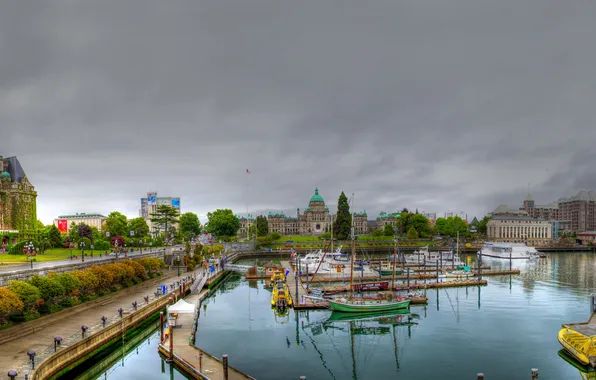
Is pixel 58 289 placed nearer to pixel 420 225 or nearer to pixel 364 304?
pixel 364 304

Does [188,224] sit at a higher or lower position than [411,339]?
higher

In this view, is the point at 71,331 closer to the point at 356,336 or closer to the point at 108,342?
the point at 108,342

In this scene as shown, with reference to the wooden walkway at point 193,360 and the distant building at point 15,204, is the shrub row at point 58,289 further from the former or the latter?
the distant building at point 15,204

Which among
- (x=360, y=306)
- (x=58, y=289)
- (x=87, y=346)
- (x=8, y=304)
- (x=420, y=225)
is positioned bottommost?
(x=360, y=306)

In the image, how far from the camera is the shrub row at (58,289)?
3097 cm

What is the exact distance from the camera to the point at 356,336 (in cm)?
4241

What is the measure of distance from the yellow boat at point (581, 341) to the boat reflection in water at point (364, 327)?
13.0 meters

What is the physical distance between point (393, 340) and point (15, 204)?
81560mm

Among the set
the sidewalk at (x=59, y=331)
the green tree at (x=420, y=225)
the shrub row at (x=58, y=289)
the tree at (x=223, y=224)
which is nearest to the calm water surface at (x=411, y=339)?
the sidewalk at (x=59, y=331)

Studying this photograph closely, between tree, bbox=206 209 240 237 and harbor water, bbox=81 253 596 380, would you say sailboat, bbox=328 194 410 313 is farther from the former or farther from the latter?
tree, bbox=206 209 240 237

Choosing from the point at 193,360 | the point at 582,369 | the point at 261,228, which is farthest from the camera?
the point at 261,228

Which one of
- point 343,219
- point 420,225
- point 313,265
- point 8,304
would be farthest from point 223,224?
point 8,304

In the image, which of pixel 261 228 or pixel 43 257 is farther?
pixel 261 228

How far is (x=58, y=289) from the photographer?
3572 cm
